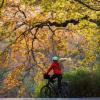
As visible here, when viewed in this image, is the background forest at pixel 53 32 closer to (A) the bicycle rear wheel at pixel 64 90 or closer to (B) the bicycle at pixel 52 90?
(A) the bicycle rear wheel at pixel 64 90

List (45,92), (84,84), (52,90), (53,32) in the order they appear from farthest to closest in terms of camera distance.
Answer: (53,32) < (84,84) < (45,92) < (52,90)

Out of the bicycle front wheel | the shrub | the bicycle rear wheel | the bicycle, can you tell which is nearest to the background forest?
the shrub

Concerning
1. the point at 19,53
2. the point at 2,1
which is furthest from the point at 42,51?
the point at 2,1

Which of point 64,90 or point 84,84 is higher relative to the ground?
point 84,84

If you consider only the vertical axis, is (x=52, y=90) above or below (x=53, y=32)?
below

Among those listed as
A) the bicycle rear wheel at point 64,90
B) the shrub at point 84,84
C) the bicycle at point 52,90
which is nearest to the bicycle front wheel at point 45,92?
the bicycle at point 52,90

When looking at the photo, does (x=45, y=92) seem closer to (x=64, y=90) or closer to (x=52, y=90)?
(x=52, y=90)

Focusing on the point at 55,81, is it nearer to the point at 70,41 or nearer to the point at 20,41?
the point at 20,41

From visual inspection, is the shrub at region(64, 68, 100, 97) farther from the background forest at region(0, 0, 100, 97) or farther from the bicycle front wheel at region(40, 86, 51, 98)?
the bicycle front wheel at region(40, 86, 51, 98)

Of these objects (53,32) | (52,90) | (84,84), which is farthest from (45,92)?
(53,32)

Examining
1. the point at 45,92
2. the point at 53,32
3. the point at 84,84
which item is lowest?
the point at 45,92

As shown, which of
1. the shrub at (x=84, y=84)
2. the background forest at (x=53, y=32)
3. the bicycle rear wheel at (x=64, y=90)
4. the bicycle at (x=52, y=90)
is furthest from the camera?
the background forest at (x=53, y=32)

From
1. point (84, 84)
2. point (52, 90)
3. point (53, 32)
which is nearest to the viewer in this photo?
point (52, 90)

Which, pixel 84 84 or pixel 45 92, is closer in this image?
pixel 45 92
